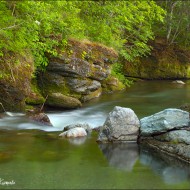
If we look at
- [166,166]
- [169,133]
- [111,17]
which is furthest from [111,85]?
Answer: [166,166]

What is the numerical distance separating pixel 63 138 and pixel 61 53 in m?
5.48

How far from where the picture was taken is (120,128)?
9.91m

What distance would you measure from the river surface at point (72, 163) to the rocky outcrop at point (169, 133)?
29 cm

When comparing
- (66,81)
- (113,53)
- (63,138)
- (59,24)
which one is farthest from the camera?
(113,53)

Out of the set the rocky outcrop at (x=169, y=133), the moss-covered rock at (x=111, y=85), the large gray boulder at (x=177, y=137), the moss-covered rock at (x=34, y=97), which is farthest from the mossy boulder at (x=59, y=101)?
the large gray boulder at (x=177, y=137)

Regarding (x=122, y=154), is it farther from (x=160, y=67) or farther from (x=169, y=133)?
(x=160, y=67)

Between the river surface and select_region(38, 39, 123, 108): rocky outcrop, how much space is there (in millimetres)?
2459

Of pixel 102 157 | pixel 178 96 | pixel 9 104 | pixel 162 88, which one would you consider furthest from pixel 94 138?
pixel 162 88

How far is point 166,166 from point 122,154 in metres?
1.23

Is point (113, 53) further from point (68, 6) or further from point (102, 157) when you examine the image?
point (102, 157)

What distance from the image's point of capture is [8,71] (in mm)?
12539

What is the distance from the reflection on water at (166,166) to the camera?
7.43 meters

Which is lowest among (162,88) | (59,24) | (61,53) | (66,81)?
(162,88)

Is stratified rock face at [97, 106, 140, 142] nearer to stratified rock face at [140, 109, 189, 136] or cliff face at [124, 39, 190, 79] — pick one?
stratified rock face at [140, 109, 189, 136]
